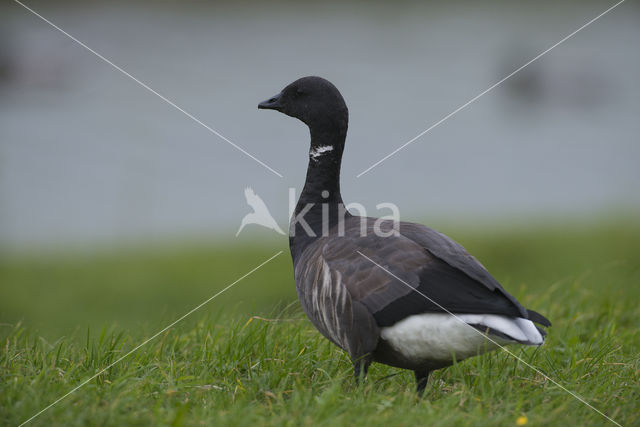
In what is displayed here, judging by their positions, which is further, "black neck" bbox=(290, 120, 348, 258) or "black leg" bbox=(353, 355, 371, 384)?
"black neck" bbox=(290, 120, 348, 258)

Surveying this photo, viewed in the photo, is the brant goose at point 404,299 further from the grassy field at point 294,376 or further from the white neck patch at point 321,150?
the white neck patch at point 321,150

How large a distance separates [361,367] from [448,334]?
58cm

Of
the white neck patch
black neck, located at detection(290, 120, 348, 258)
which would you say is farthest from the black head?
the white neck patch

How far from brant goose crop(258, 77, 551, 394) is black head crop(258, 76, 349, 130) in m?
0.85

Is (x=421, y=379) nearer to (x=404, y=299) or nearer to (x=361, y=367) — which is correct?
(x=361, y=367)

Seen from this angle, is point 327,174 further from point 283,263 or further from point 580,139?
point 580,139

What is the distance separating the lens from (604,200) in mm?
12648

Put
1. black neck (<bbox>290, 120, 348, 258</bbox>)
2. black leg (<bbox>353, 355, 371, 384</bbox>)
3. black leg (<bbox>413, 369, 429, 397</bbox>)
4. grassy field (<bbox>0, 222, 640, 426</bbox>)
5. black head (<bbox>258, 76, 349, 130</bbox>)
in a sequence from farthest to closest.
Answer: black head (<bbox>258, 76, 349, 130</bbox>), black neck (<bbox>290, 120, 348, 258</bbox>), black leg (<bbox>413, 369, 429, 397</bbox>), black leg (<bbox>353, 355, 371, 384</bbox>), grassy field (<bbox>0, 222, 640, 426</bbox>)

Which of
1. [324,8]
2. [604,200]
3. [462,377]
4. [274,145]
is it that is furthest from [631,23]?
[462,377]

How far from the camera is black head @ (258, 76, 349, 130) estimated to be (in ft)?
16.3

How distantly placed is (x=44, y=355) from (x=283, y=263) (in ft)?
21.0

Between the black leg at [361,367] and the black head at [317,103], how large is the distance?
1804mm

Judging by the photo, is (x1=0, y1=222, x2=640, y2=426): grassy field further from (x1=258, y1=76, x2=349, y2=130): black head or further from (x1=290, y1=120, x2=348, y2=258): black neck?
(x1=258, y1=76, x2=349, y2=130): black head

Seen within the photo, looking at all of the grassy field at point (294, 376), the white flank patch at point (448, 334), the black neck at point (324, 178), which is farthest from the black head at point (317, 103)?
the white flank patch at point (448, 334)
